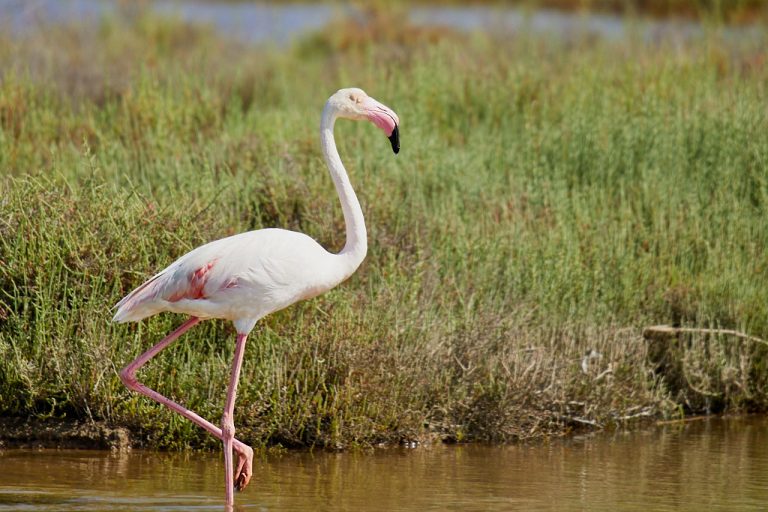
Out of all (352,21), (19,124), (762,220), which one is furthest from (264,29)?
(762,220)

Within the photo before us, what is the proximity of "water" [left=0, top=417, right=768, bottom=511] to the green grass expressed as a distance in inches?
9.7

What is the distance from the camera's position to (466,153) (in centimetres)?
943

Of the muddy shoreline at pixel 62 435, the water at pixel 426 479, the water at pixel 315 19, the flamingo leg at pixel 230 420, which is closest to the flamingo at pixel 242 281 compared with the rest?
the flamingo leg at pixel 230 420

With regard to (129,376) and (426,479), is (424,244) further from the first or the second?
(129,376)

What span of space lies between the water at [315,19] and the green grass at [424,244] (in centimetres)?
297

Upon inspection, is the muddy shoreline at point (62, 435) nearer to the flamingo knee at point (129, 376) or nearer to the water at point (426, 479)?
the water at point (426, 479)

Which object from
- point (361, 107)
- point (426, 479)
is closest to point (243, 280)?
point (361, 107)

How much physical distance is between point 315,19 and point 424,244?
682 inches

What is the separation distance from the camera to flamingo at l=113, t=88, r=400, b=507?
5836mm

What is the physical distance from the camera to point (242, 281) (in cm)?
584

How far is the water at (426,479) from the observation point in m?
5.83

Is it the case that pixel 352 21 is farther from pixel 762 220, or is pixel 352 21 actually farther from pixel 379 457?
pixel 379 457

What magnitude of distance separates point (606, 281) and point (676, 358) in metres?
0.66

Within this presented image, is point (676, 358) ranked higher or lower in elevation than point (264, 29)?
lower
